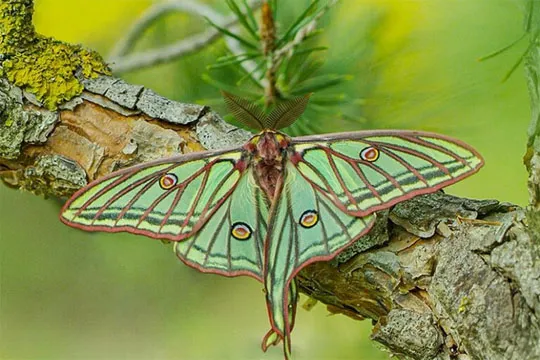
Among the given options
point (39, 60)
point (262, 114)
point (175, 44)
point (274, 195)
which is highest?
point (175, 44)

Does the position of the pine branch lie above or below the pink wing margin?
above

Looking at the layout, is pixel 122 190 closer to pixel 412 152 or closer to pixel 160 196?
pixel 160 196

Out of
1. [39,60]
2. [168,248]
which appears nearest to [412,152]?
[39,60]

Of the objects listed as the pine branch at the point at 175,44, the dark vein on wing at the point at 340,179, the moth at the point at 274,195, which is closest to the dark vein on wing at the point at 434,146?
the moth at the point at 274,195

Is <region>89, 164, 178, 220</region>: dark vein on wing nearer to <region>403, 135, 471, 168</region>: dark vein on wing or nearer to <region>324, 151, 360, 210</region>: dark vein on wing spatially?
<region>324, 151, 360, 210</region>: dark vein on wing

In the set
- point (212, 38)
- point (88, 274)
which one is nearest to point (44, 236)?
point (88, 274)

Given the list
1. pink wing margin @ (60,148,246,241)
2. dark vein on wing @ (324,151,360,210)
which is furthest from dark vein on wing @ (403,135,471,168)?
pink wing margin @ (60,148,246,241)
